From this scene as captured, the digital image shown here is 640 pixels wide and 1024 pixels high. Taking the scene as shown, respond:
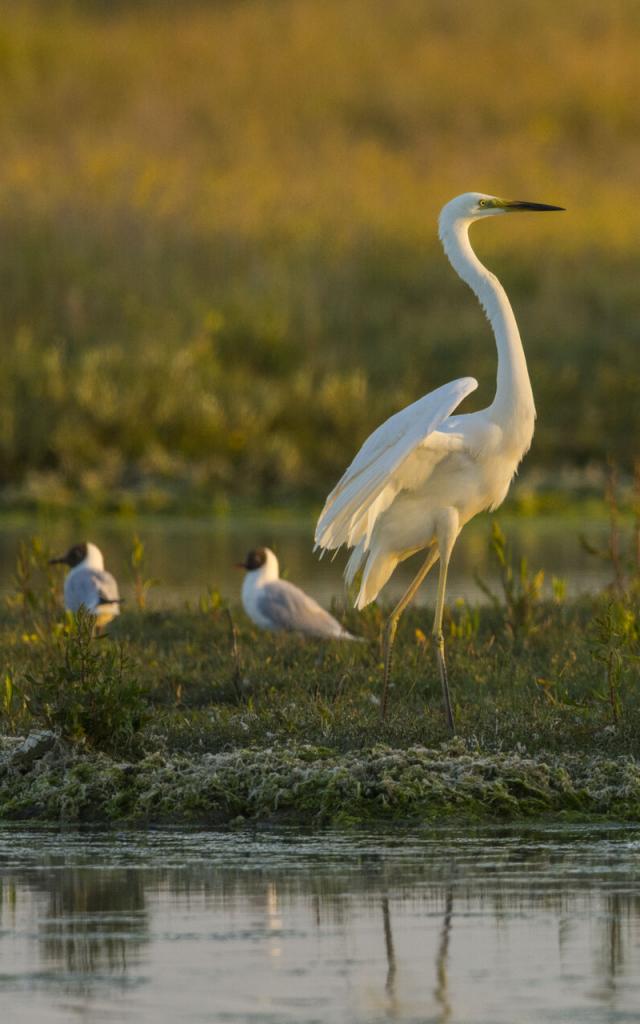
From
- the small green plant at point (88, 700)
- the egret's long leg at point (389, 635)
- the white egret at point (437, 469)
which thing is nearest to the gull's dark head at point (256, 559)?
the egret's long leg at point (389, 635)

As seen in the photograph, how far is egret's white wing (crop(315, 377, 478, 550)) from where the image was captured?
345 inches

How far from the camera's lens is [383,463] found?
883 cm

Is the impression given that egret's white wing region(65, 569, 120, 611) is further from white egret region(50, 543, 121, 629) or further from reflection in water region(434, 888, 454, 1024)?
reflection in water region(434, 888, 454, 1024)

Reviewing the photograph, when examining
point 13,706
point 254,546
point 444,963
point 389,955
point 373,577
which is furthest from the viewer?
point 254,546

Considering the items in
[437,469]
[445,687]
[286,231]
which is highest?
[286,231]

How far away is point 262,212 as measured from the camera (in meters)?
30.4

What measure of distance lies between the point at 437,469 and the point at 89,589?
3.43 meters

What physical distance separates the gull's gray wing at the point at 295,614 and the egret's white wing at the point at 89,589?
893 mm

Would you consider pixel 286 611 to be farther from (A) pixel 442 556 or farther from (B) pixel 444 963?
(B) pixel 444 963

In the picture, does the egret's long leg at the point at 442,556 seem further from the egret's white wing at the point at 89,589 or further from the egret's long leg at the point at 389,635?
the egret's white wing at the point at 89,589

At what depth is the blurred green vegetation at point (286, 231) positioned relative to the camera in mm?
22641

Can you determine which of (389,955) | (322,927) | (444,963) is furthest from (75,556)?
(444,963)

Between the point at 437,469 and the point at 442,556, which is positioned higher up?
the point at 437,469

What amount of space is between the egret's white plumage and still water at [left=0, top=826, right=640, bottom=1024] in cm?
383
